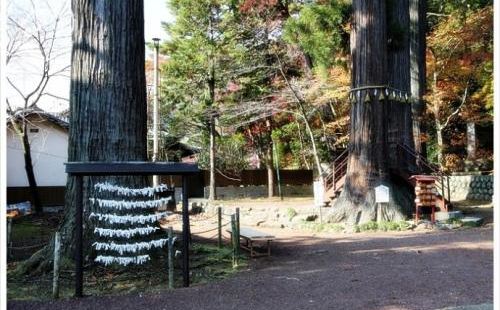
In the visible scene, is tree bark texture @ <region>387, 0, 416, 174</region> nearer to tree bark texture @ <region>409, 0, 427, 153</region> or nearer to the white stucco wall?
tree bark texture @ <region>409, 0, 427, 153</region>

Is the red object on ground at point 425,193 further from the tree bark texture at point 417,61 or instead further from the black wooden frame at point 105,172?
the black wooden frame at point 105,172

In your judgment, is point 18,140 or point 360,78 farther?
point 18,140

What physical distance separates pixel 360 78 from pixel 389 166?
2.50 m

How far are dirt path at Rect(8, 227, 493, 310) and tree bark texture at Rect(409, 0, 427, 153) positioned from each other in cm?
839

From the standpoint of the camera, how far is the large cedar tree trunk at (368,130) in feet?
42.3

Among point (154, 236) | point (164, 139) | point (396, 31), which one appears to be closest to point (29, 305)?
point (154, 236)

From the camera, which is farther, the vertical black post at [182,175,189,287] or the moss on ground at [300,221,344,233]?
the moss on ground at [300,221,344,233]

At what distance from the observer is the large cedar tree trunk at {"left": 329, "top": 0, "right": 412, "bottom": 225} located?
1289cm

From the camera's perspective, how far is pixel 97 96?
7.07m

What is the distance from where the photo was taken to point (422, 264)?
7746 mm

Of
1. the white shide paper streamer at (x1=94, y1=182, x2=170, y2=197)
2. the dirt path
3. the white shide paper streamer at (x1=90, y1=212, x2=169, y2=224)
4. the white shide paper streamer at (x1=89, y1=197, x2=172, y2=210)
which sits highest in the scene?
the white shide paper streamer at (x1=94, y1=182, x2=170, y2=197)

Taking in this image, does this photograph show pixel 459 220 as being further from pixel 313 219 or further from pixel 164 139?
pixel 164 139

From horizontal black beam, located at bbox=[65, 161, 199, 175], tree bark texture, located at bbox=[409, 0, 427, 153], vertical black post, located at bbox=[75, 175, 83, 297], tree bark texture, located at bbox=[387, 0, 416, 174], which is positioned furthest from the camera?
tree bark texture, located at bbox=[409, 0, 427, 153]

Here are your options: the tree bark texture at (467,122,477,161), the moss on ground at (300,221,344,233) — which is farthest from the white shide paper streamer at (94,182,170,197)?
the tree bark texture at (467,122,477,161)
